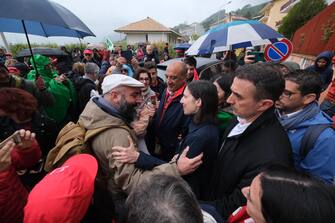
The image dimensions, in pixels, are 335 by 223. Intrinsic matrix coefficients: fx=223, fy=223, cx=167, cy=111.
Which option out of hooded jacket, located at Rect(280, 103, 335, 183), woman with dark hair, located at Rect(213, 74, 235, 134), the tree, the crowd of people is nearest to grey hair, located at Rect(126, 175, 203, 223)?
the crowd of people

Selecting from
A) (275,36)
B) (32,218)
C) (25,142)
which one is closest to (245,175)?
(32,218)

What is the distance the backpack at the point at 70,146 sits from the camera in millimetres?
1715

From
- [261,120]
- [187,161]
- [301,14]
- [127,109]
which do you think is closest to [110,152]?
[127,109]

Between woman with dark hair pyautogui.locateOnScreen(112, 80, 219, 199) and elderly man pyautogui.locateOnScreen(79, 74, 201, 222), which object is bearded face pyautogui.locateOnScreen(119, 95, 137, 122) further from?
woman with dark hair pyautogui.locateOnScreen(112, 80, 219, 199)

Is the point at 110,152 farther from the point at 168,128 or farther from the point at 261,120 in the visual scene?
the point at 168,128

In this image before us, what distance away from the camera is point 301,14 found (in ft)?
68.0

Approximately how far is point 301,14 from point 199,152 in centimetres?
2429

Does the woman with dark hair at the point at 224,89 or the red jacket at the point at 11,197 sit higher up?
the woman with dark hair at the point at 224,89

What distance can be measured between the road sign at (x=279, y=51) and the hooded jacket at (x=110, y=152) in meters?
4.13

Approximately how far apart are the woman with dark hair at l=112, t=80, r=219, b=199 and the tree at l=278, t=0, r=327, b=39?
2240cm

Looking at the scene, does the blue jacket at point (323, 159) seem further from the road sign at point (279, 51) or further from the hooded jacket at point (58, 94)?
the hooded jacket at point (58, 94)

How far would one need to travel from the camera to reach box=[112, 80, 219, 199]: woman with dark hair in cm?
189

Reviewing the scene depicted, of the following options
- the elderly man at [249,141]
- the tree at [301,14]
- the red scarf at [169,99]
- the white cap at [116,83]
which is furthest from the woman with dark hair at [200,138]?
the tree at [301,14]

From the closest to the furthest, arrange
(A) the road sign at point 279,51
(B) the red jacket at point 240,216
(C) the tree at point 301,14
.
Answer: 1. (B) the red jacket at point 240,216
2. (A) the road sign at point 279,51
3. (C) the tree at point 301,14
